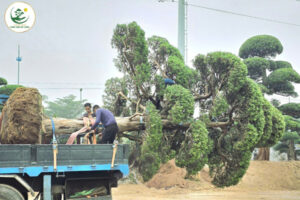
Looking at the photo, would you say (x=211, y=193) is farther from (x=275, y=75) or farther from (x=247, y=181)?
(x=275, y=75)

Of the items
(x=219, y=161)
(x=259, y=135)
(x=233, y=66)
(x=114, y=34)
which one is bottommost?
(x=219, y=161)

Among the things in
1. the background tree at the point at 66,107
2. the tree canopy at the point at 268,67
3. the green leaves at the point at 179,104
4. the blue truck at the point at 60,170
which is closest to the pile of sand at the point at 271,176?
the tree canopy at the point at 268,67

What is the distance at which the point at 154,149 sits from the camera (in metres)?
15.6

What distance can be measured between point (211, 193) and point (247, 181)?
453 cm

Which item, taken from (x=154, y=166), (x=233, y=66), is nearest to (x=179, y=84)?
(x=233, y=66)

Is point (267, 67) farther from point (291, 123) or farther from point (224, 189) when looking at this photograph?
point (224, 189)

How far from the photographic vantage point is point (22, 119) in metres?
9.54

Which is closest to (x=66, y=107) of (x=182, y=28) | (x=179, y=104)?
(x=182, y=28)

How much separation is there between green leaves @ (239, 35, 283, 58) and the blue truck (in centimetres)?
2119

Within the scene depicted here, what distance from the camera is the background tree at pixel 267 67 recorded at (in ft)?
84.8

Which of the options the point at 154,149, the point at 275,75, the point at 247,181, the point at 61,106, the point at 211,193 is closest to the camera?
the point at 154,149

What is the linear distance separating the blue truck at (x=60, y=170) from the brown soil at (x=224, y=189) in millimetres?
9653

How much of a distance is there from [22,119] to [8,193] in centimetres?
220

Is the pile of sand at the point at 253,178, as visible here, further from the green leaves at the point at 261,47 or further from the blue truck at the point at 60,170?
the blue truck at the point at 60,170
